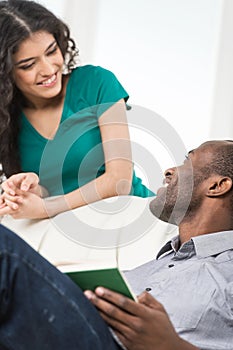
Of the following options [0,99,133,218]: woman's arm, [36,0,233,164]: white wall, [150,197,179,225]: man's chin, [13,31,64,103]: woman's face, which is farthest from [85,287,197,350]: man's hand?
[36,0,233,164]: white wall

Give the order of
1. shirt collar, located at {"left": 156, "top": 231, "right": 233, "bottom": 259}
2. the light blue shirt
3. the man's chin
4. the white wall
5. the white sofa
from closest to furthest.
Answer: the light blue shirt < shirt collar, located at {"left": 156, "top": 231, "right": 233, "bottom": 259} < the man's chin < the white sofa < the white wall

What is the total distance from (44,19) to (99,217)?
2.12ft

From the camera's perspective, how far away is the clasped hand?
2.08 meters

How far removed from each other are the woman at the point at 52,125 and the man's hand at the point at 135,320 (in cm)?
90

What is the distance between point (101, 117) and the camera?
2.15m

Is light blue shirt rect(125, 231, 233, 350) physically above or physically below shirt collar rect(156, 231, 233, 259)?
below

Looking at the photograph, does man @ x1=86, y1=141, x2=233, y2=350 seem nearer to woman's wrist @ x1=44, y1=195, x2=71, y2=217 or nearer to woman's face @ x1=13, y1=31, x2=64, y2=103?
woman's wrist @ x1=44, y1=195, x2=71, y2=217

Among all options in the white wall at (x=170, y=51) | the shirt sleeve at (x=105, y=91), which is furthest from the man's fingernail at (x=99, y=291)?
the white wall at (x=170, y=51)

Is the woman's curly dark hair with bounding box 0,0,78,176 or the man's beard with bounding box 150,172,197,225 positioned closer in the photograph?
the man's beard with bounding box 150,172,197,225

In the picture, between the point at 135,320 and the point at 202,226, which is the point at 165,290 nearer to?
the point at 202,226

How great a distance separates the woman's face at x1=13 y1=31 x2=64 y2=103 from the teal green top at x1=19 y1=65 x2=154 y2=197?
87mm

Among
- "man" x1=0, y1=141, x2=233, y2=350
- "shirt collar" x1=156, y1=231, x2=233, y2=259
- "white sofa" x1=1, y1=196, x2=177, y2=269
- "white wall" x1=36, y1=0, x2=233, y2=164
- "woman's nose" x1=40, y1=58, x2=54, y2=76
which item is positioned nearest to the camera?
"man" x1=0, y1=141, x2=233, y2=350

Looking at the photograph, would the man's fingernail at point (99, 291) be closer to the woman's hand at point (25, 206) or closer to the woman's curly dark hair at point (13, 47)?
the woman's hand at point (25, 206)

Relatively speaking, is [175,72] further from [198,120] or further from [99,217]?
[99,217]
